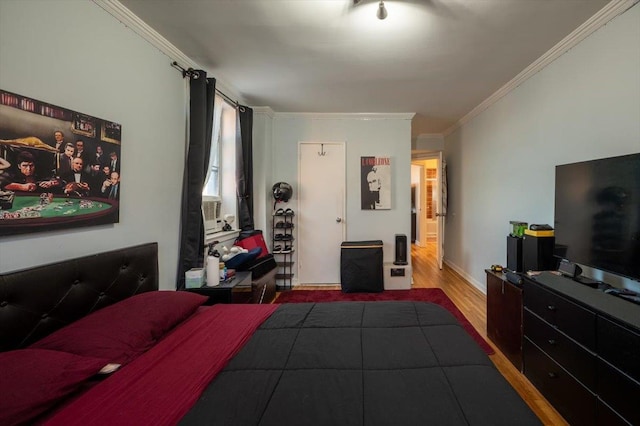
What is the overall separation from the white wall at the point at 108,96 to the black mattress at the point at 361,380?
115 centimetres

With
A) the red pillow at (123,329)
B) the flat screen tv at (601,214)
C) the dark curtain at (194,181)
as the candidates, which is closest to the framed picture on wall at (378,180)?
the flat screen tv at (601,214)

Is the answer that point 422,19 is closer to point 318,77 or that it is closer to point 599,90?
point 318,77

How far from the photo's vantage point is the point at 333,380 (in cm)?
100

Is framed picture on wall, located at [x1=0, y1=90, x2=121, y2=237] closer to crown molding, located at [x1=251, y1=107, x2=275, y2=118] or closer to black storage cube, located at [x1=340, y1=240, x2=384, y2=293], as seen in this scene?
crown molding, located at [x1=251, y1=107, x2=275, y2=118]

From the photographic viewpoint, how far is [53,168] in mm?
1367

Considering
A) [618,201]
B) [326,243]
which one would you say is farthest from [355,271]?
[618,201]

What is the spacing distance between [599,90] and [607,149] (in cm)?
45

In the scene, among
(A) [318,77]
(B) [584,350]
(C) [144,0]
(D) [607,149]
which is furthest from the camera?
(A) [318,77]

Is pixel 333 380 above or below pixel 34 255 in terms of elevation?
below

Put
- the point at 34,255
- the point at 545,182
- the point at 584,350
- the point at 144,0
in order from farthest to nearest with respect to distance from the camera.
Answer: the point at 545,182 → the point at 144,0 → the point at 584,350 → the point at 34,255

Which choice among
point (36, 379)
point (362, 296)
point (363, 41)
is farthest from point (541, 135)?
point (36, 379)

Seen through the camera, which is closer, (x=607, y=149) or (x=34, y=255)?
(x=34, y=255)

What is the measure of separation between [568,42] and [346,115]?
2.48m

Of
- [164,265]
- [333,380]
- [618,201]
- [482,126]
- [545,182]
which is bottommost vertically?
[333,380]
